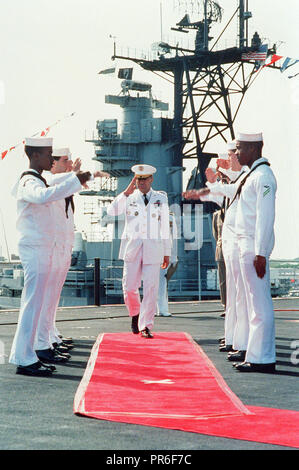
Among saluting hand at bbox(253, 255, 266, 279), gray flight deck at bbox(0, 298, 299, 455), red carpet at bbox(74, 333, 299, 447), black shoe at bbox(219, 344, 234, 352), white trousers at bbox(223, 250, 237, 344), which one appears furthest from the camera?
black shoe at bbox(219, 344, 234, 352)

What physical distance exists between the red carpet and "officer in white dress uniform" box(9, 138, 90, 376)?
0.57 m

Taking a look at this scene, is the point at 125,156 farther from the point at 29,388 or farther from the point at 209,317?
the point at 29,388

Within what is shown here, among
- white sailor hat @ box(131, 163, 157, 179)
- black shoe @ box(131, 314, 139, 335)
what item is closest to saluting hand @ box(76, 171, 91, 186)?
white sailor hat @ box(131, 163, 157, 179)

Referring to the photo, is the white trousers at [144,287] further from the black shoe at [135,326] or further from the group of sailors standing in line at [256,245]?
the group of sailors standing in line at [256,245]

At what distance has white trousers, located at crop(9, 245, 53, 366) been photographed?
6.11m

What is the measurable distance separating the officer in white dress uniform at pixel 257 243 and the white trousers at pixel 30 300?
1755mm

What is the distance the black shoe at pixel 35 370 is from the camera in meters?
6.04

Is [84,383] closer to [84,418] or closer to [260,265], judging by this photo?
[84,418]

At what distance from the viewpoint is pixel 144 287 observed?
9.18m

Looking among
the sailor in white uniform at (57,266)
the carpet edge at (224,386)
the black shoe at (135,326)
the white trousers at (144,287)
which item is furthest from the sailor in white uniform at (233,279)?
the black shoe at (135,326)

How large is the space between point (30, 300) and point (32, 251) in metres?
0.41

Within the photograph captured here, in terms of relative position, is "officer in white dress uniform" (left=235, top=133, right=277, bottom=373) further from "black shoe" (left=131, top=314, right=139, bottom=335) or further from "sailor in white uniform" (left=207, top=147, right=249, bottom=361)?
"black shoe" (left=131, top=314, right=139, bottom=335)

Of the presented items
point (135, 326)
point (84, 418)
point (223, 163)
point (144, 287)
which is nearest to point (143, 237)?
point (144, 287)

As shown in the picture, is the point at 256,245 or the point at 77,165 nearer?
the point at 256,245
